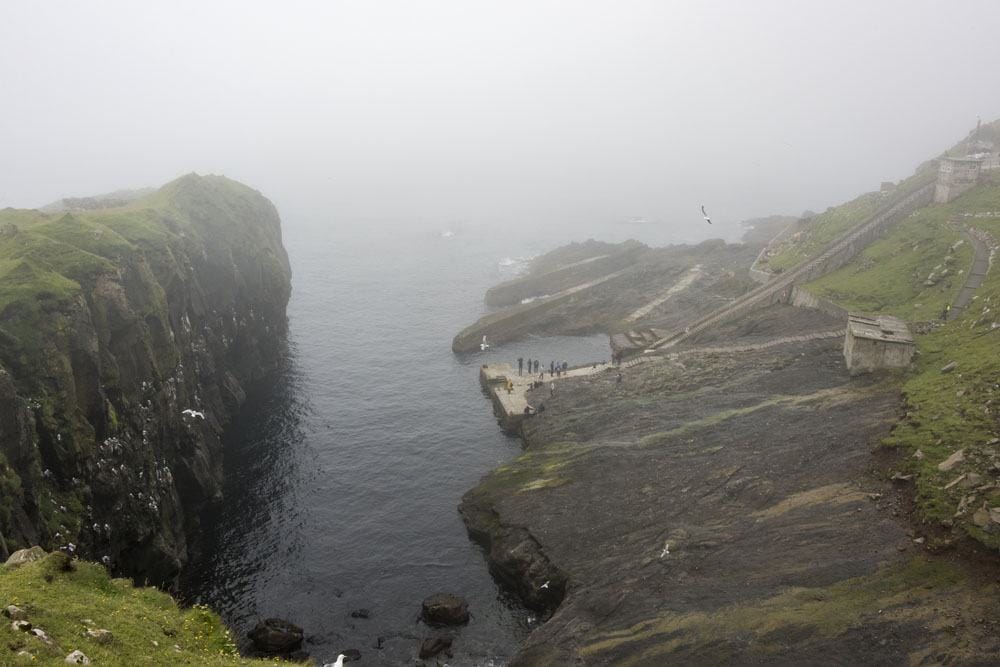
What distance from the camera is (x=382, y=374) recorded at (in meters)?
88.2

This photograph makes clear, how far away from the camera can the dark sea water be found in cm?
4709

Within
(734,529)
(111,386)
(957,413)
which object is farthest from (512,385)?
(957,413)

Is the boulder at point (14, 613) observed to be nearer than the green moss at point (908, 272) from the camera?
Yes

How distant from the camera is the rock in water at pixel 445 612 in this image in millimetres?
45969

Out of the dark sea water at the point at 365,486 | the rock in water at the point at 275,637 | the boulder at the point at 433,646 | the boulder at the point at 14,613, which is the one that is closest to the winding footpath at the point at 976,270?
the dark sea water at the point at 365,486

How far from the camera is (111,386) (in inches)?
1896

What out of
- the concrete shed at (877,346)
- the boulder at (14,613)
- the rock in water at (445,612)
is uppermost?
the concrete shed at (877,346)

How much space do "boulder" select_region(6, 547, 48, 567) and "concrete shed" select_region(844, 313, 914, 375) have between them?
5462 centimetres

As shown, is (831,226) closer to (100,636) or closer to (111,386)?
(111,386)

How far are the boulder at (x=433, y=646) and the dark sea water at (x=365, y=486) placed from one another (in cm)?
81

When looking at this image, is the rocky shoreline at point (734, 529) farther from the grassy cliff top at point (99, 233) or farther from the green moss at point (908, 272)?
the grassy cliff top at point (99, 233)

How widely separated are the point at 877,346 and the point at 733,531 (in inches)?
859

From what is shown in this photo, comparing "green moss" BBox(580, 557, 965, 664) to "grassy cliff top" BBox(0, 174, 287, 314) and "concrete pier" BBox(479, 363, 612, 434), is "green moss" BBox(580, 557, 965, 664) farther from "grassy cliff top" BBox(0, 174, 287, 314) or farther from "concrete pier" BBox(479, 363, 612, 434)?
"grassy cliff top" BBox(0, 174, 287, 314)

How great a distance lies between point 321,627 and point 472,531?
14258 millimetres
